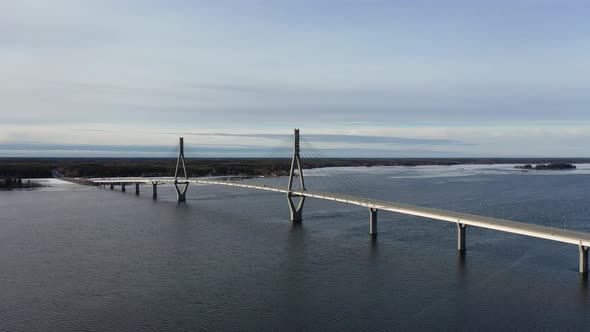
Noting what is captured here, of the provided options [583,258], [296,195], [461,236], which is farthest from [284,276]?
[296,195]

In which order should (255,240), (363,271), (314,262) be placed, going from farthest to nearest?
(255,240)
(314,262)
(363,271)

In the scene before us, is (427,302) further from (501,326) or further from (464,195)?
(464,195)

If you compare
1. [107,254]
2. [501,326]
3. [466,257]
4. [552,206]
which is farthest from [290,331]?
[552,206]

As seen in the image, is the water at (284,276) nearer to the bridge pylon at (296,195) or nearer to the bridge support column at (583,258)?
the bridge support column at (583,258)

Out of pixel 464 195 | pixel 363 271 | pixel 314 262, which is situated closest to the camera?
pixel 363 271

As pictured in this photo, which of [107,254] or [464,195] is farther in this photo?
[464,195]

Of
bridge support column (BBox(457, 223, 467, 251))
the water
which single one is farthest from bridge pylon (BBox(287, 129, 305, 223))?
bridge support column (BBox(457, 223, 467, 251))

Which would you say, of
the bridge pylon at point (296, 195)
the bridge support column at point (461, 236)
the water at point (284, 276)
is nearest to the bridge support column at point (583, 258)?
the water at point (284, 276)

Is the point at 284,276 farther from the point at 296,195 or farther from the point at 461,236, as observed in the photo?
the point at 296,195
